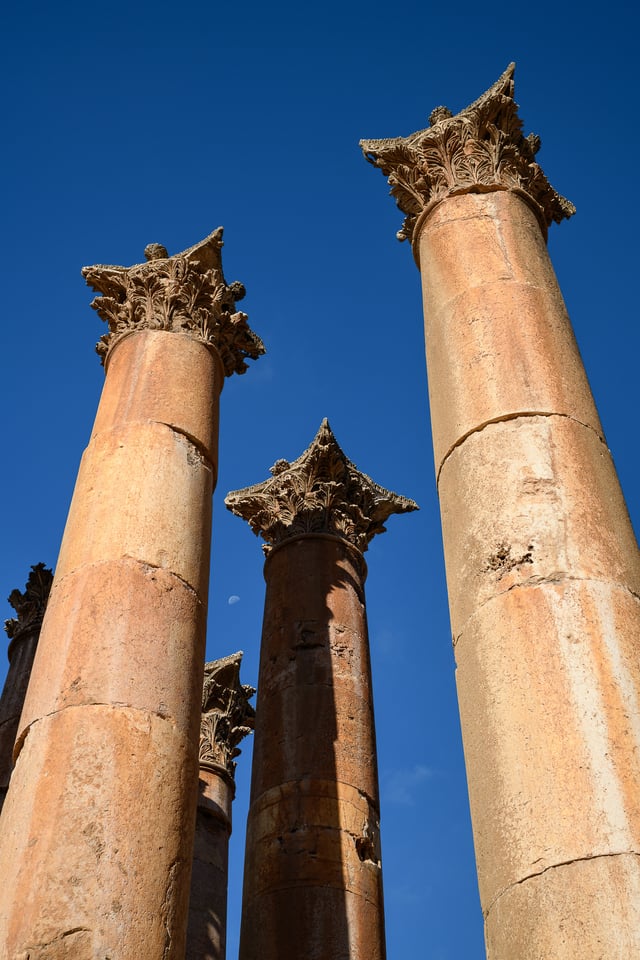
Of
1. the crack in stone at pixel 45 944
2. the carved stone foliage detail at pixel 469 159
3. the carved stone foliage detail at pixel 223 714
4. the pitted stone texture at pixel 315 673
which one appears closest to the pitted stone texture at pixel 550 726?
the crack in stone at pixel 45 944

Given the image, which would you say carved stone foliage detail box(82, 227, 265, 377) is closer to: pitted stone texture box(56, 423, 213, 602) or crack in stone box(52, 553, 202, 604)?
pitted stone texture box(56, 423, 213, 602)

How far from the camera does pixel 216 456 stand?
525 inches

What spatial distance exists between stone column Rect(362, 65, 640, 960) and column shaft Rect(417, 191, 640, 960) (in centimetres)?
1

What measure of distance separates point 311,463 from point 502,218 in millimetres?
8506

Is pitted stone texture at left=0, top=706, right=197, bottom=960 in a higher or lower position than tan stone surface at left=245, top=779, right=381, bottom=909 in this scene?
lower

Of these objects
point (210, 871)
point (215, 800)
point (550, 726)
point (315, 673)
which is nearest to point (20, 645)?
point (215, 800)

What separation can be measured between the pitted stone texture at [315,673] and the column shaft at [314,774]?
0.8 inches

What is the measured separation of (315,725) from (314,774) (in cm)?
85


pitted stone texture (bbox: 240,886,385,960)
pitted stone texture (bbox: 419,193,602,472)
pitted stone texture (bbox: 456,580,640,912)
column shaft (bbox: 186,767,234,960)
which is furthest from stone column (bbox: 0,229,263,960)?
column shaft (bbox: 186,767,234,960)

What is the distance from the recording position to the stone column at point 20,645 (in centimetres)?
2012

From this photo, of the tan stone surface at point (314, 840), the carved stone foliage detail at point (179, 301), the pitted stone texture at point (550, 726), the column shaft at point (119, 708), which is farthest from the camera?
the carved stone foliage detail at point (179, 301)

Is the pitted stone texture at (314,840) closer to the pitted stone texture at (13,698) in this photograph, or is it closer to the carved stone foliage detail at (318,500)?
the carved stone foliage detail at (318,500)

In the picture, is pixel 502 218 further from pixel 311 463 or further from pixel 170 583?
pixel 311 463

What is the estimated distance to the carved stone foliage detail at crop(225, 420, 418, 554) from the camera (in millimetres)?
19750
